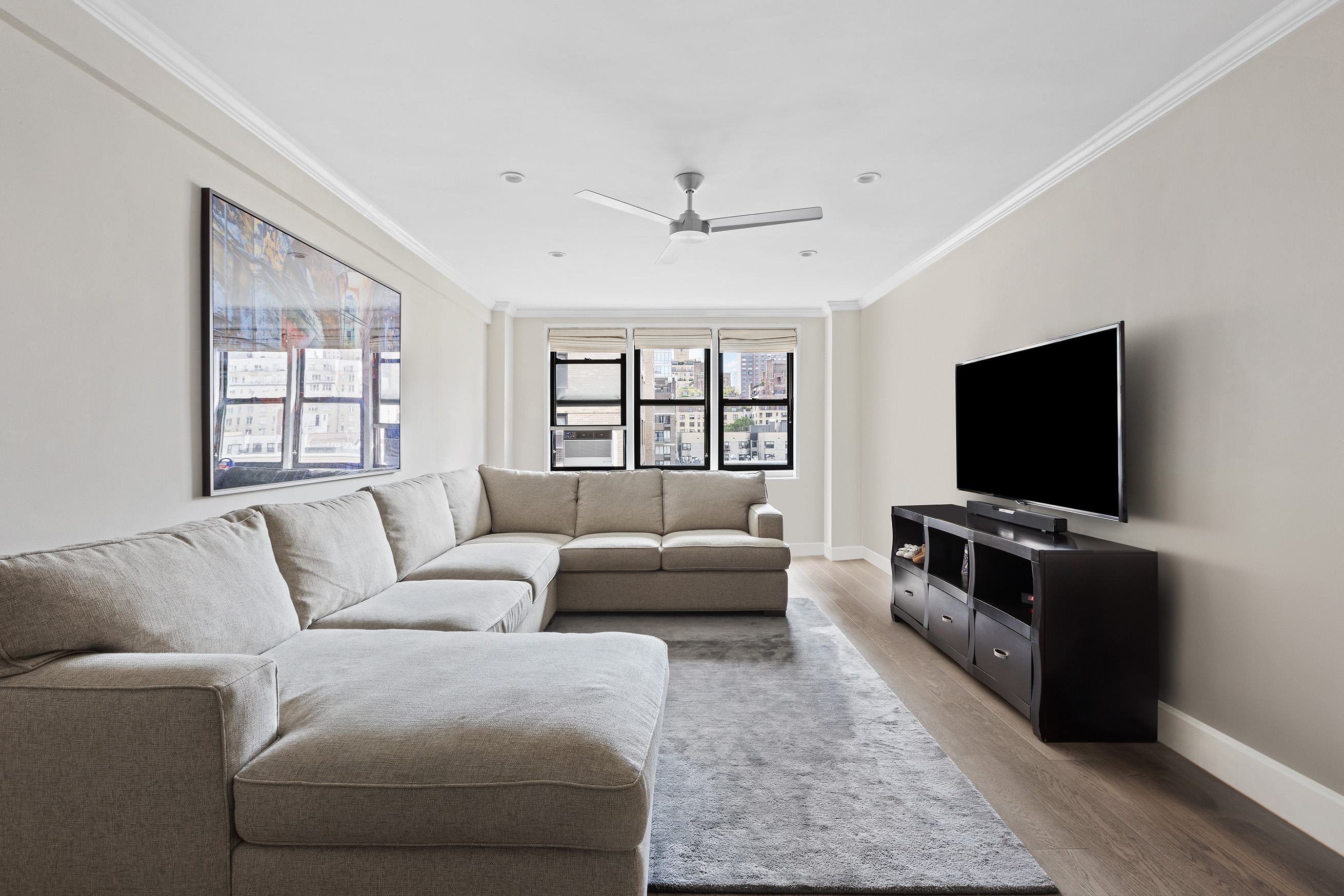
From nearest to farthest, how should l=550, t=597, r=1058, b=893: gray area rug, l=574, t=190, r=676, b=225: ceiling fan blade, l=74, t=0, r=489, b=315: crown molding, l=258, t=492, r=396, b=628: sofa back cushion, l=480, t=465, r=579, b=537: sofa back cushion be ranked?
l=550, t=597, r=1058, b=893: gray area rug, l=74, t=0, r=489, b=315: crown molding, l=258, t=492, r=396, b=628: sofa back cushion, l=574, t=190, r=676, b=225: ceiling fan blade, l=480, t=465, r=579, b=537: sofa back cushion

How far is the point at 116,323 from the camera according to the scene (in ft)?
6.43

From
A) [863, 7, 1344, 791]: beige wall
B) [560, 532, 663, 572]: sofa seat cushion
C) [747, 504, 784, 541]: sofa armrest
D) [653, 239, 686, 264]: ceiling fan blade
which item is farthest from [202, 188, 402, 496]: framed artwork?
[863, 7, 1344, 791]: beige wall

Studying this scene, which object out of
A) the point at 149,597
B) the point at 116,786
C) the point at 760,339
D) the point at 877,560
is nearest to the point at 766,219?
the point at 149,597

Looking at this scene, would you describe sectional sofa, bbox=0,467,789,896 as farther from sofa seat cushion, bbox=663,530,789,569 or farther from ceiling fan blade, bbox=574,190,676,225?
sofa seat cushion, bbox=663,530,789,569

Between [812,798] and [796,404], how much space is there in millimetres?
4786

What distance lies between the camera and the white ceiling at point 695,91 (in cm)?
196

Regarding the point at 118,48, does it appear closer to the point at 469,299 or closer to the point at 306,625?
the point at 306,625

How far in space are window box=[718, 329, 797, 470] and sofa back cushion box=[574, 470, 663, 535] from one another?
6.12 ft

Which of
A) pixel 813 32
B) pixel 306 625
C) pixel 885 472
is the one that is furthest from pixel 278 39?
pixel 885 472

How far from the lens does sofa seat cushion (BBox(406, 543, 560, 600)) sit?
3137 mm

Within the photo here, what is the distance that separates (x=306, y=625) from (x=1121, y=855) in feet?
8.22

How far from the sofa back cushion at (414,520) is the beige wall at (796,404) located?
261 centimetres

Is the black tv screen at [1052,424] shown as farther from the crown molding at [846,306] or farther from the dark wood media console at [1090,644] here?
the crown molding at [846,306]

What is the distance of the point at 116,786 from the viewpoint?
4.13 ft
